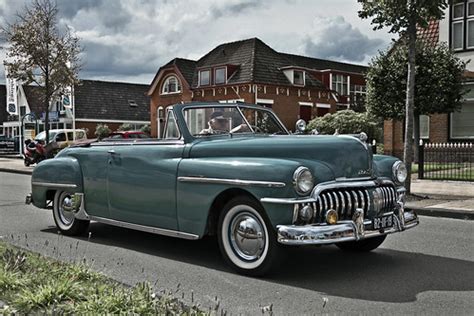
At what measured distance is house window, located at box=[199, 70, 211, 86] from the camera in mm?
40219

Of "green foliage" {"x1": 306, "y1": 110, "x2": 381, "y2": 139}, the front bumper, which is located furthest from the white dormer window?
the front bumper

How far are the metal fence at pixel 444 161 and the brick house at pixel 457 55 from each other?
5.29 metres

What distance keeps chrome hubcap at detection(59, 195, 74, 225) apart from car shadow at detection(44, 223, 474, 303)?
0.49m

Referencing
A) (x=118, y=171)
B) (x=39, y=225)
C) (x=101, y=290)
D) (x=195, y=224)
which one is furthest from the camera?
(x=39, y=225)

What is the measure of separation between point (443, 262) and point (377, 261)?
708 millimetres

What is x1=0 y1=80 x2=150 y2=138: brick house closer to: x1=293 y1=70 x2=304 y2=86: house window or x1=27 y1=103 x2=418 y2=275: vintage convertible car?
x1=293 y1=70 x2=304 y2=86: house window

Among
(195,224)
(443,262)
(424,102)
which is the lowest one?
(443,262)

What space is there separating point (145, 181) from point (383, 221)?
2.59 m

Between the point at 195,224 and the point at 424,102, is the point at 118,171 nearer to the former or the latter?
the point at 195,224

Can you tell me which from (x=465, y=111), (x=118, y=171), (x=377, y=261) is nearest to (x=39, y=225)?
(x=118, y=171)

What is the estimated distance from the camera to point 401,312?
14.4ft

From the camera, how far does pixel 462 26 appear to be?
824 inches

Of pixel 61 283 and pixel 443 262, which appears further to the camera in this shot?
pixel 443 262

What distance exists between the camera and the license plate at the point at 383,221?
544 centimetres
